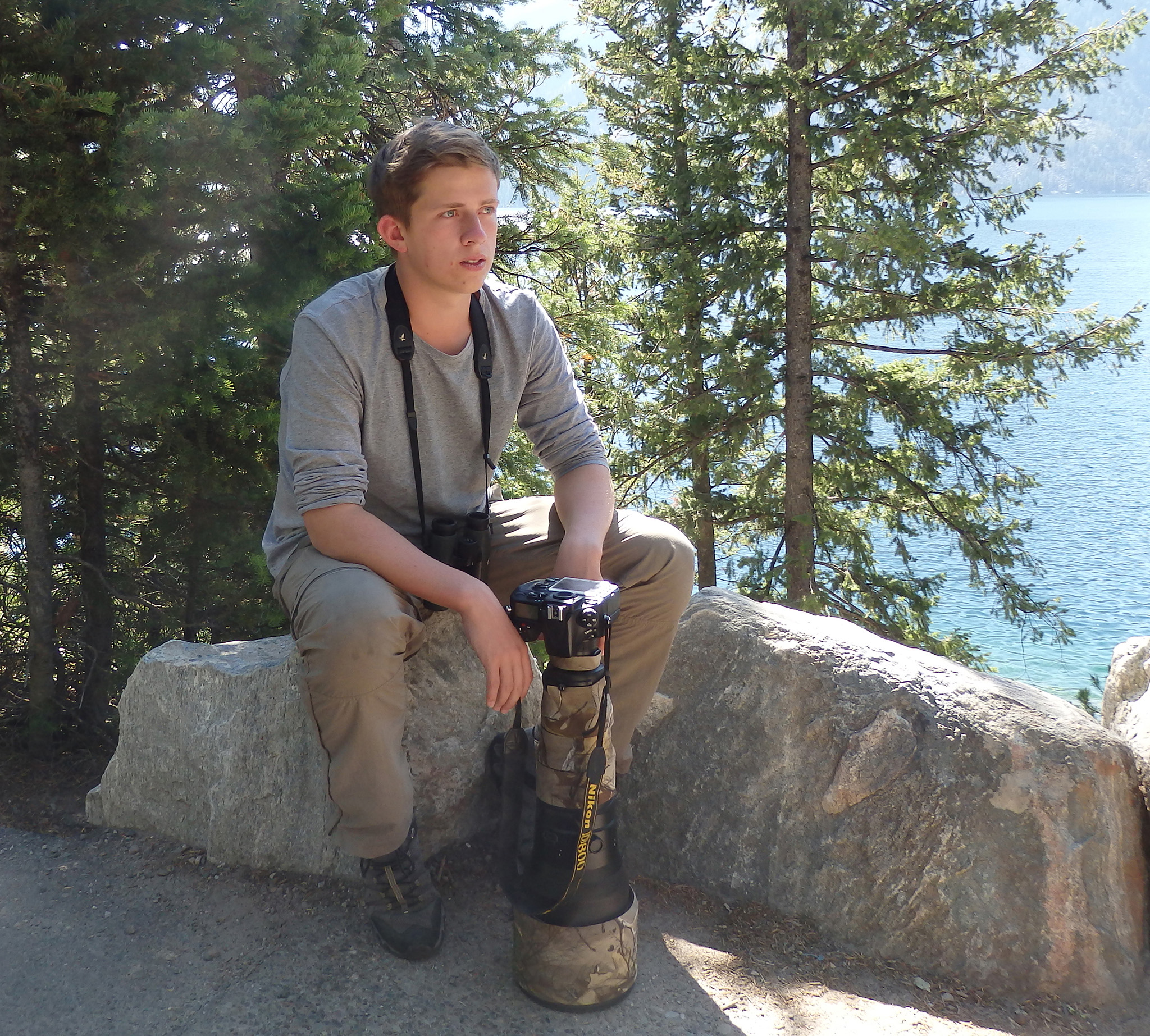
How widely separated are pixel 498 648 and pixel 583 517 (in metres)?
0.56

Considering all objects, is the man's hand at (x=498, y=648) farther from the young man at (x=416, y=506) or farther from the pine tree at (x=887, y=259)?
the pine tree at (x=887, y=259)

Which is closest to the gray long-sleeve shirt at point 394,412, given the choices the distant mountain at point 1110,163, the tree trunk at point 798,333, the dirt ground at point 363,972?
the dirt ground at point 363,972

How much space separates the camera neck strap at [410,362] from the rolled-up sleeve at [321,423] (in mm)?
162

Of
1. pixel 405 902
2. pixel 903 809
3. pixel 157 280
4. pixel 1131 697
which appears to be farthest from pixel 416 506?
pixel 1131 697

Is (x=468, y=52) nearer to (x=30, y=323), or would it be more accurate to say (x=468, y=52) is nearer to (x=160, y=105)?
(x=160, y=105)

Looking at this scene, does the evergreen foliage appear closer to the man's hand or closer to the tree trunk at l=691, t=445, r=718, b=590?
the man's hand

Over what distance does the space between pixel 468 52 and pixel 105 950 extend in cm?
400

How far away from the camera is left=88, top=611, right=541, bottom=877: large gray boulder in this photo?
3.18m

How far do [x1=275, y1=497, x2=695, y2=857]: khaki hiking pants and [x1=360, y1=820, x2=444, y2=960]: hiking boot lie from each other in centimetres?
8

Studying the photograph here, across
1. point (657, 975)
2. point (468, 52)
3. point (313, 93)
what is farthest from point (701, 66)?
point (657, 975)

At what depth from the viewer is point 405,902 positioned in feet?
8.79

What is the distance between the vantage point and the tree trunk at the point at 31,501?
4.12 m

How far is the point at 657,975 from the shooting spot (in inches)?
A: 107

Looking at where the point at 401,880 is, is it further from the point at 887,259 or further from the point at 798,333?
the point at 798,333
